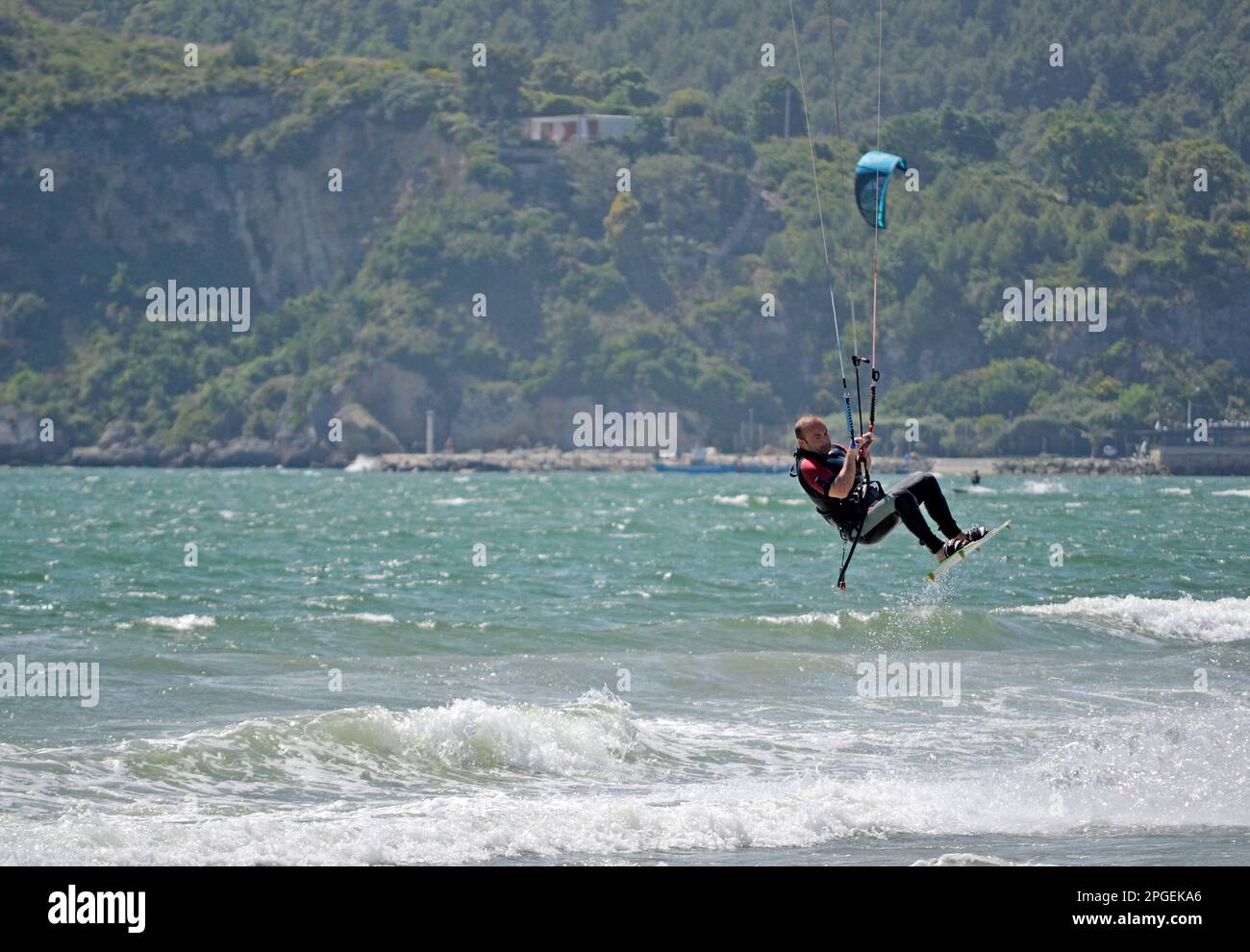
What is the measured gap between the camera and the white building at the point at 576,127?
187 meters

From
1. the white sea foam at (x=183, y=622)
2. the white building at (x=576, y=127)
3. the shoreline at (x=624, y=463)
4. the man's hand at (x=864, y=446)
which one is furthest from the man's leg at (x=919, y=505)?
the white building at (x=576, y=127)

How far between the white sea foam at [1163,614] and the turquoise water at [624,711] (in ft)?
0.23

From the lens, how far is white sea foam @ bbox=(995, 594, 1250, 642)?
2366 centimetres

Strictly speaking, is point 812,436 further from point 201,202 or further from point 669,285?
point 201,202

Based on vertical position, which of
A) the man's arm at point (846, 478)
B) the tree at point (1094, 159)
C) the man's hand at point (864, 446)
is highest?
the tree at point (1094, 159)

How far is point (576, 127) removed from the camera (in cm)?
18712

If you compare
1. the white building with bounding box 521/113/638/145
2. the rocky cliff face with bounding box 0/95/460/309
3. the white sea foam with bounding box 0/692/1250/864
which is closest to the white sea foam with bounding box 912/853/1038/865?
the white sea foam with bounding box 0/692/1250/864

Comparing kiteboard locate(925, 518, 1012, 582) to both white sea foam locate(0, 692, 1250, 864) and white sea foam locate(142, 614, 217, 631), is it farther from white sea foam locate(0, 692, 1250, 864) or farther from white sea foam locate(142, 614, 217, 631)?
white sea foam locate(142, 614, 217, 631)

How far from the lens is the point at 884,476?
5866 inches

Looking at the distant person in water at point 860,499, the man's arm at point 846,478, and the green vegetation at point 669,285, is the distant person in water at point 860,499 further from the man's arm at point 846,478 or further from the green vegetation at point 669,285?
the green vegetation at point 669,285

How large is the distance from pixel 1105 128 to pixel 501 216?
59969 mm

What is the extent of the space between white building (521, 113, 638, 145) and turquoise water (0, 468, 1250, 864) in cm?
15252
